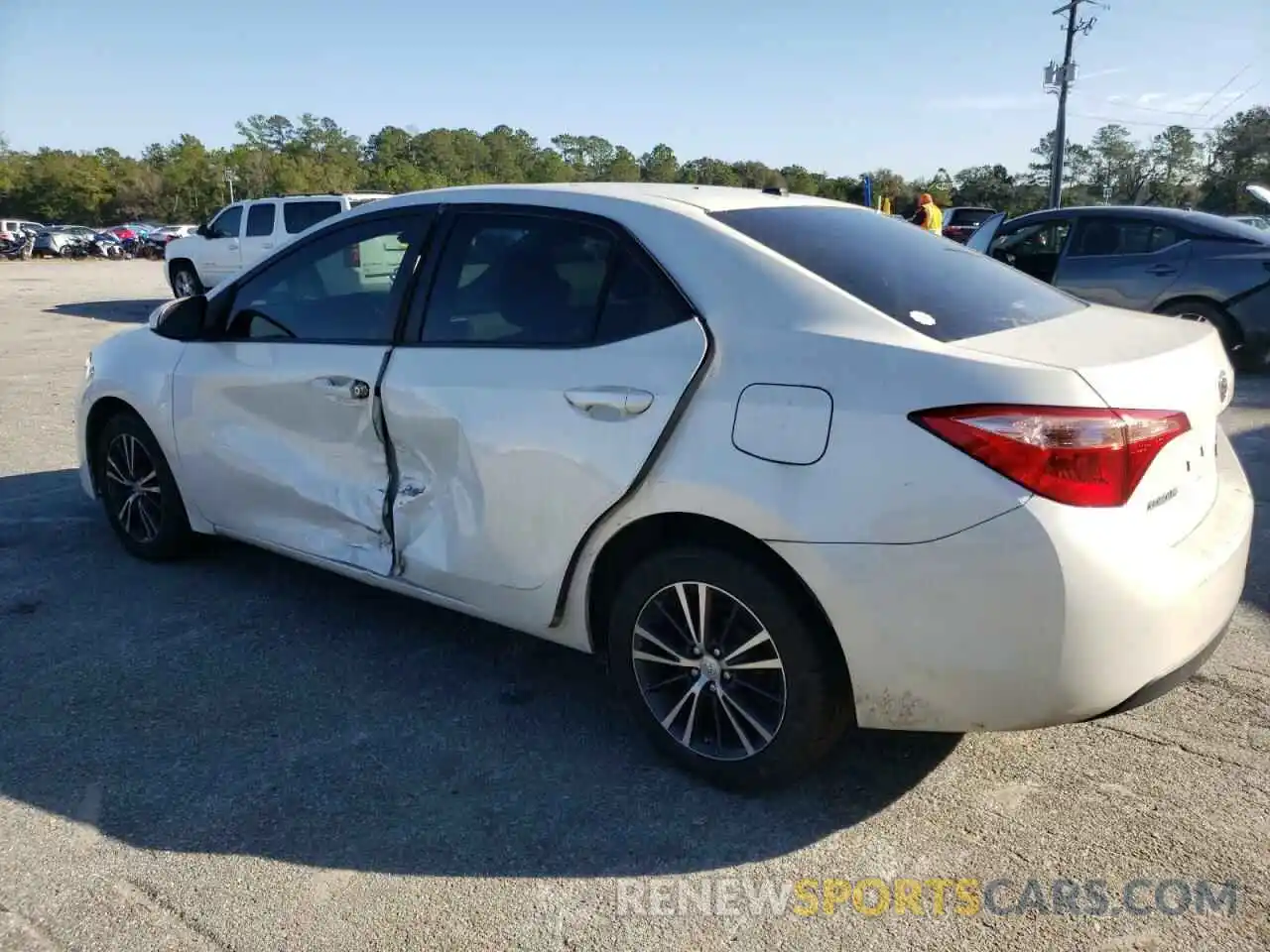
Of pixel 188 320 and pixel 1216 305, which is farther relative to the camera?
pixel 1216 305

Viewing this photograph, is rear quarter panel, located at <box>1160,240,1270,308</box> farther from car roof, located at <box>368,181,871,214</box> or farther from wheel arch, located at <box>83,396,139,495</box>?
wheel arch, located at <box>83,396,139,495</box>

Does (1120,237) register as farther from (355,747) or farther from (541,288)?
(355,747)

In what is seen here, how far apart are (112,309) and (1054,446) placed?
20.3 meters

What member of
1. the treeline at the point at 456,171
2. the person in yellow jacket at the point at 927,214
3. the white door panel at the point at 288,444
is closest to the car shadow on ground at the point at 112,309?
the person in yellow jacket at the point at 927,214

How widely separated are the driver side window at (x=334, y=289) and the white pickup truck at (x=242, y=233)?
12618 mm

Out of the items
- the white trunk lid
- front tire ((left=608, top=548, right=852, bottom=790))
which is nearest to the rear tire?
front tire ((left=608, top=548, right=852, bottom=790))

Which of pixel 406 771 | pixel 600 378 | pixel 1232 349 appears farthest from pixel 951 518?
pixel 1232 349

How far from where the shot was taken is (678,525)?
2838 mm

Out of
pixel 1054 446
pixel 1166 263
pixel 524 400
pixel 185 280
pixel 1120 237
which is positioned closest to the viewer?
pixel 1054 446

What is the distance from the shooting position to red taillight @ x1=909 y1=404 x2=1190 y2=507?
7.59 feet

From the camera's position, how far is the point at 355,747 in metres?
3.17

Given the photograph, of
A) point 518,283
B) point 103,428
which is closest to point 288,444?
point 518,283

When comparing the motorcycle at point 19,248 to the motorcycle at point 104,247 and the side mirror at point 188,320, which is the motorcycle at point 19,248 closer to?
the motorcycle at point 104,247

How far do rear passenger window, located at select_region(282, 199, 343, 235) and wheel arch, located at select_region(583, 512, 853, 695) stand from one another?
1461 cm
